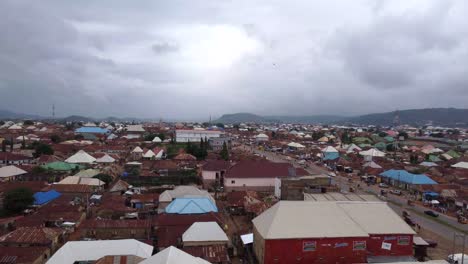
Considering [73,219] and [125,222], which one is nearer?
[125,222]

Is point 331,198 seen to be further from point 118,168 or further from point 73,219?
point 118,168

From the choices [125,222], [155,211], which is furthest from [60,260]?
[155,211]

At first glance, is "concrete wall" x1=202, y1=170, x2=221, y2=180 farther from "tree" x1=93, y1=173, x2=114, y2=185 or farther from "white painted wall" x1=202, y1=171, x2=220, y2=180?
"tree" x1=93, y1=173, x2=114, y2=185

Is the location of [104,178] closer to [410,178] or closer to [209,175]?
[209,175]

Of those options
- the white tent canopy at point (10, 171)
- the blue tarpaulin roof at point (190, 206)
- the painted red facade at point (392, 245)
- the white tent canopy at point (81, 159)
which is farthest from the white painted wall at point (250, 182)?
the white tent canopy at point (10, 171)

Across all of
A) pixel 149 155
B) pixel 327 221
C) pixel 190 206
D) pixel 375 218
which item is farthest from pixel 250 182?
pixel 149 155
